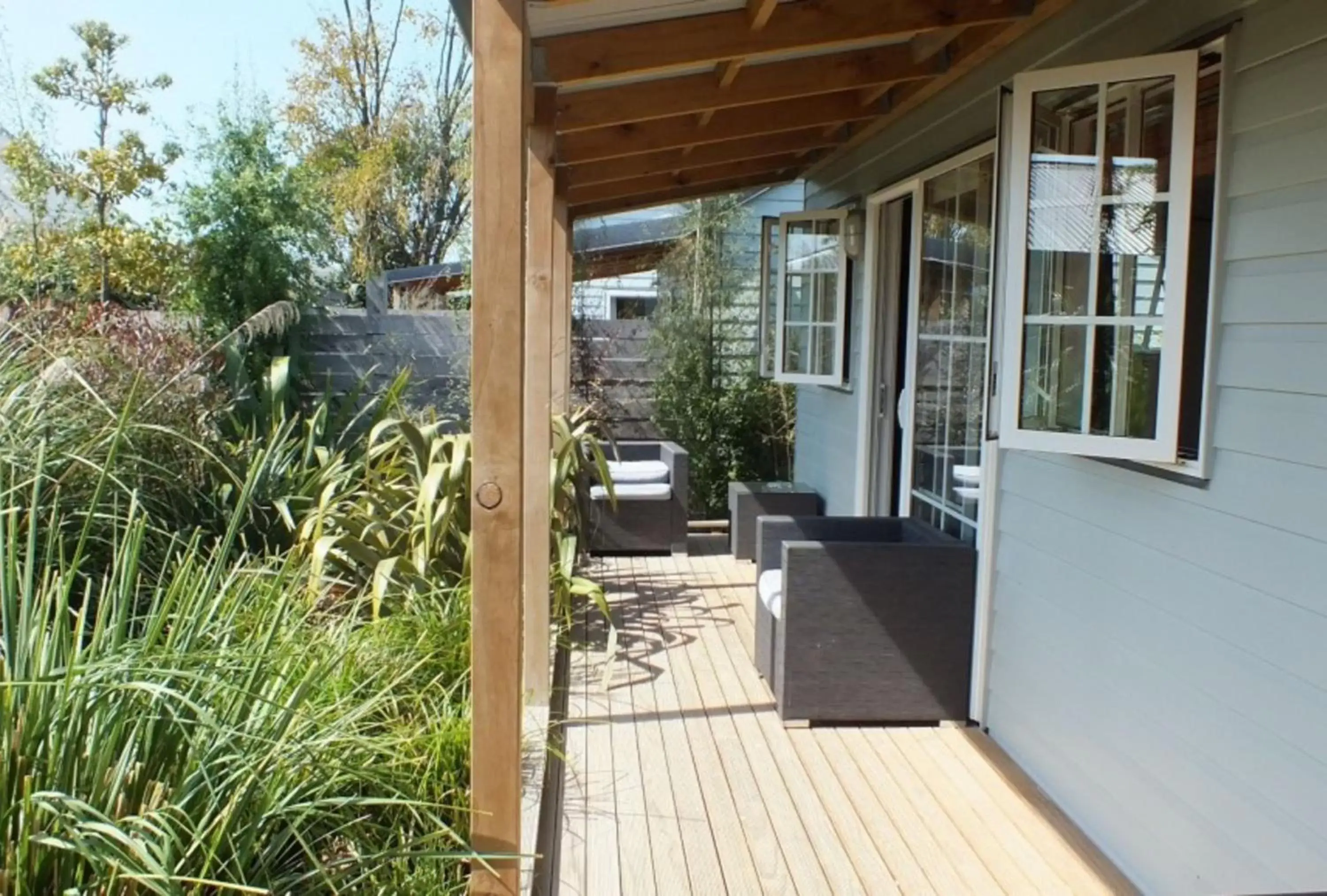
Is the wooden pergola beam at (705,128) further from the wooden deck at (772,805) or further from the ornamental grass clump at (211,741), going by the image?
the ornamental grass clump at (211,741)

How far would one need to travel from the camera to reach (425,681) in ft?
9.27

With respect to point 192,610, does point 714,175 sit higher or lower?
higher

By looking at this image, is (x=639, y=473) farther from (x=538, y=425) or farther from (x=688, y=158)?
(x=538, y=425)

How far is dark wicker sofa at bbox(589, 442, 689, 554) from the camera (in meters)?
6.68

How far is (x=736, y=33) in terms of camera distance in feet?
10.8

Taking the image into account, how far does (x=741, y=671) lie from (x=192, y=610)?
279 centimetres

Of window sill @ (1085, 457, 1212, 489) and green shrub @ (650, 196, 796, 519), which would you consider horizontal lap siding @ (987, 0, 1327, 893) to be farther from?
green shrub @ (650, 196, 796, 519)

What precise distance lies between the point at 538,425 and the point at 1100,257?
Result: 1921mm

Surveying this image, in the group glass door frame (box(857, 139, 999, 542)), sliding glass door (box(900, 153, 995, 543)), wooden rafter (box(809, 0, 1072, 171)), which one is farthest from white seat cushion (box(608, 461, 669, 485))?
wooden rafter (box(809, 0, 1072, 171))

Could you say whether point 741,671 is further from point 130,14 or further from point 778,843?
point 130,14

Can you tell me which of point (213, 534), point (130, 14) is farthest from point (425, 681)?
point (130, 14)

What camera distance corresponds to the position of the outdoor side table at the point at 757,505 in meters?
6.36

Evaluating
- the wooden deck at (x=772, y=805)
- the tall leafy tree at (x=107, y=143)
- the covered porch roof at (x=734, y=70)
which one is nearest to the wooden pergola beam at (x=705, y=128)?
the covered porch roof at (x=734, y=70)

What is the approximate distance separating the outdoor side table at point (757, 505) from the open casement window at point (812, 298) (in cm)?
70
